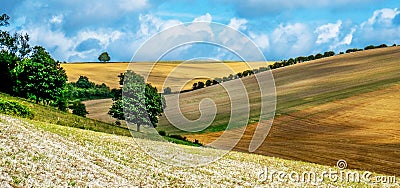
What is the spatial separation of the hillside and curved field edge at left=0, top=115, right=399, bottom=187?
97.8 feet

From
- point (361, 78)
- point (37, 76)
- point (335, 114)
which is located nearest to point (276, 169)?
point (335, 114)

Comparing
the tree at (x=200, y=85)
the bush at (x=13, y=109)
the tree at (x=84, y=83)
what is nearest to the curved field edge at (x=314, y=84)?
the tree at (x=200, y=85)

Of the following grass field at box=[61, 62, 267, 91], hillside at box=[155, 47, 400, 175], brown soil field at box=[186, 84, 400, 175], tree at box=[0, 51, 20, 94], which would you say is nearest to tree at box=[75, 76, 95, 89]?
grass field at box=[61, 62, 267, 91]

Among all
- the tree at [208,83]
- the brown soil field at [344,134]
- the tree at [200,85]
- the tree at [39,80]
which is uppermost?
the tree at [208,83]

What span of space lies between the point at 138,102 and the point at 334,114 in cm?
3319

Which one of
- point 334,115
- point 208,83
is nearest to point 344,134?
point 334,115

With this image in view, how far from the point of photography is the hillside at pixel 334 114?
69.1m

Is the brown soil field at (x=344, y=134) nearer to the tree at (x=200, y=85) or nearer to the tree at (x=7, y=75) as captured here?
the tree at (x=7, y=75)

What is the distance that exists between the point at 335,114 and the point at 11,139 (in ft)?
226

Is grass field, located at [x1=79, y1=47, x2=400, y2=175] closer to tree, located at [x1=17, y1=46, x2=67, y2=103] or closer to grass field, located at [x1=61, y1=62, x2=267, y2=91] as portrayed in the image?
grass field, located at [x1=61, y1=62, x2=267, y2=91]

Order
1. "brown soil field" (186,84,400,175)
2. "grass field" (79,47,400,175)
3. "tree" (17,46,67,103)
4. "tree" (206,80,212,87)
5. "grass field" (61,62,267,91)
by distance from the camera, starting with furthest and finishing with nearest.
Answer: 1. "tree" (206,80,212,87)
2. "grass field" (61,62,267,91)
3. "tree" (17,46,67,103)
4. "grass field" (79,47,400,175)
5. "brown soil field" (186,84,400,175)

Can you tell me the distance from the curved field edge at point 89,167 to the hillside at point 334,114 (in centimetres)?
2980

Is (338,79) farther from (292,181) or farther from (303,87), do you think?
(292,181)

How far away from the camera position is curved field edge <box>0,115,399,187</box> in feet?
78.1
